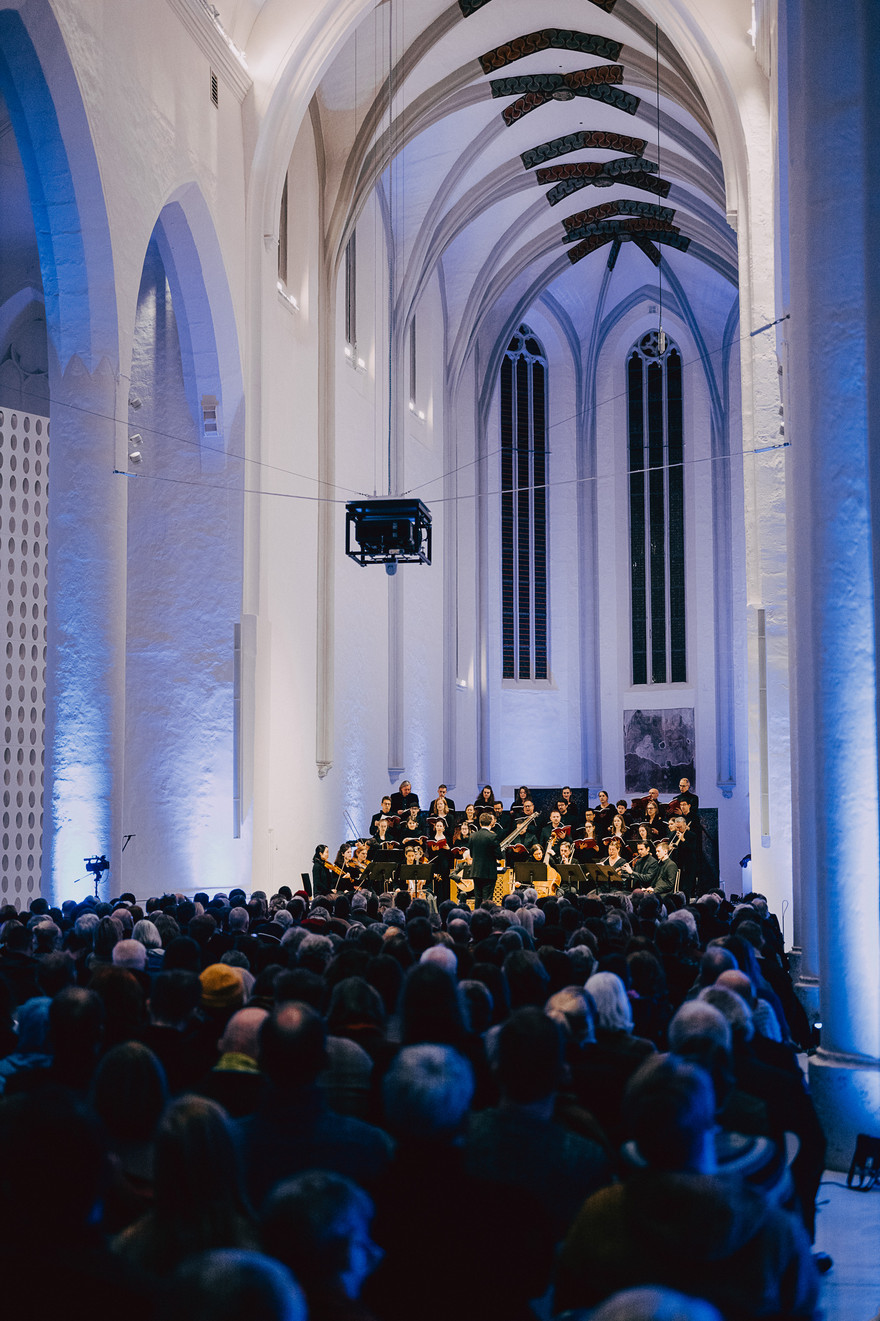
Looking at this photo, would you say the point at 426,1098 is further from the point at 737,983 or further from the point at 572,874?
the point at 572,874

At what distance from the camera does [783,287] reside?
1268 cm

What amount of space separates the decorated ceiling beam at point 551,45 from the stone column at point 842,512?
1379 centimetres

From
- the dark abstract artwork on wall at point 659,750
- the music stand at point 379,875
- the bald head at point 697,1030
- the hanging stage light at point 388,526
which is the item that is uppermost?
the hanging stage light at point 388,526

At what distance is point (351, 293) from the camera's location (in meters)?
20.4

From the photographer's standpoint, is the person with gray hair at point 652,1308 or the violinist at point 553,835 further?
the violinist at point 553,835

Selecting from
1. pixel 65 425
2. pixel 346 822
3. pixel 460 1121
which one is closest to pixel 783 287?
pixel 65 425

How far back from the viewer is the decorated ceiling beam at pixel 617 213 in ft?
82.6

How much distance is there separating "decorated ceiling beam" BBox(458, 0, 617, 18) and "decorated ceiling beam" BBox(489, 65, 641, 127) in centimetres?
155

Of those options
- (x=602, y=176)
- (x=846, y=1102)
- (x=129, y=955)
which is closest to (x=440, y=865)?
(x=846, y=1102)

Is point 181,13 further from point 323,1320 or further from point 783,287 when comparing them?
point 323,1320

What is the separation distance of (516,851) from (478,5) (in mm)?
12118

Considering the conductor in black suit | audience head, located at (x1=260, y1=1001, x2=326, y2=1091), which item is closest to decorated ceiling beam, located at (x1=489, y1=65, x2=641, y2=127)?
the conductor in black suit

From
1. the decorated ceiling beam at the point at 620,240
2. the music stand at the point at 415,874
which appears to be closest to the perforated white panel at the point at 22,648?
the music stand at the point at 415,874

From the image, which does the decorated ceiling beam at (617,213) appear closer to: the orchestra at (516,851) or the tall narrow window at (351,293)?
the tall narrow window at (351,293)
